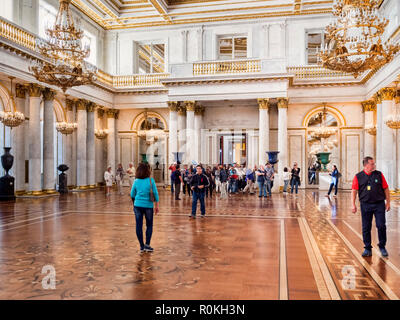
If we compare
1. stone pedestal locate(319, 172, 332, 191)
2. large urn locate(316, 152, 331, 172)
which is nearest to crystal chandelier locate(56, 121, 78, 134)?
large urn locate(316, 152, 331, 172)

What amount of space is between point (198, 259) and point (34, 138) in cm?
1224

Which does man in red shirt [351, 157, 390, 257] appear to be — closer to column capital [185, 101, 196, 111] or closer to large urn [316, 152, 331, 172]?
column capital [185, 101, 196, 111]

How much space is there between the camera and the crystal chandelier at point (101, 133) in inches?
847

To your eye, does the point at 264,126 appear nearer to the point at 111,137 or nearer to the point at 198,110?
the point at 198,110

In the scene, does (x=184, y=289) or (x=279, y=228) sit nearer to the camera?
(x=184, y=289)

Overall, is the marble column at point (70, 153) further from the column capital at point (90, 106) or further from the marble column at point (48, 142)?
the marble column at point (48, 142)

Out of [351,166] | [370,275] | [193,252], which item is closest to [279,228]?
[193,252]

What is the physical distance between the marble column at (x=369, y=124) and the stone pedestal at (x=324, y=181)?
255cm

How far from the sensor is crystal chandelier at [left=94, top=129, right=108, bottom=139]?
21522 millimetres

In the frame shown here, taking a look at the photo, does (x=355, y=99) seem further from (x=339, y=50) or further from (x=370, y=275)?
(x=370, y=275)

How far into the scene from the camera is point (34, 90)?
15.2m

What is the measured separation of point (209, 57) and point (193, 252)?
1738 cm

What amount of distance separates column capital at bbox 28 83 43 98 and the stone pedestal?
50.0 ft

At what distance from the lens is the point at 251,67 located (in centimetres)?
1869
